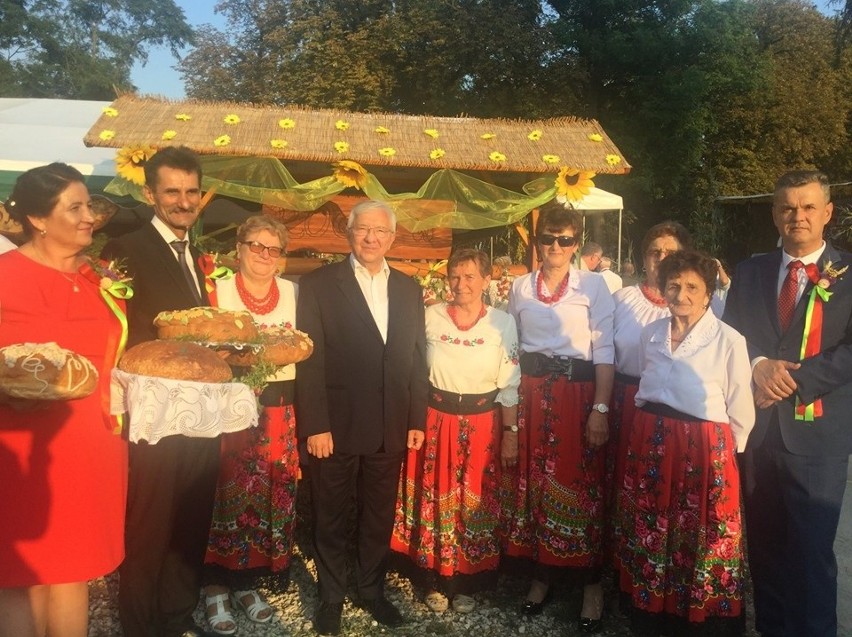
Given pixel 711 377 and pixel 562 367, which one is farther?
pixel 562 367

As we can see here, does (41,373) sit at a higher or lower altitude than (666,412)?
higher

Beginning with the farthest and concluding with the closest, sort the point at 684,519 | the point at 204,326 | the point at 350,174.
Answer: the point at 350,174, the point at 684,519, the point at 204,326

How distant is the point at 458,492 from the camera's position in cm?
337

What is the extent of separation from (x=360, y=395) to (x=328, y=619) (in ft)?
3.69

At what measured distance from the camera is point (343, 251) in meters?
7.07

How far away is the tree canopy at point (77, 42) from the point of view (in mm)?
29578

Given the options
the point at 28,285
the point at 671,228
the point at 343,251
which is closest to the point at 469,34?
the point at 343,251

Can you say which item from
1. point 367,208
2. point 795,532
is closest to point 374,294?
point 367,208

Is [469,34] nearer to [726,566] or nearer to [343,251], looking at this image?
[343,251]

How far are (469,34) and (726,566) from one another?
66.7 feet

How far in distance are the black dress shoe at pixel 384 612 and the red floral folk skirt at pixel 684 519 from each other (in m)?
1.17

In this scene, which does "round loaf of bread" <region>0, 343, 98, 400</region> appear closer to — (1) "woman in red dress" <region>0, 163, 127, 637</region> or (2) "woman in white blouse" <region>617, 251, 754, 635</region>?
(1) "woman in red dress" <region>0, 163, 127, 637</region>

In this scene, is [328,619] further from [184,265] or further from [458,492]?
[184,265]

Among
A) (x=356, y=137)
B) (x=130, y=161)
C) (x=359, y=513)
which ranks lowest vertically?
(x=359, y=513)
